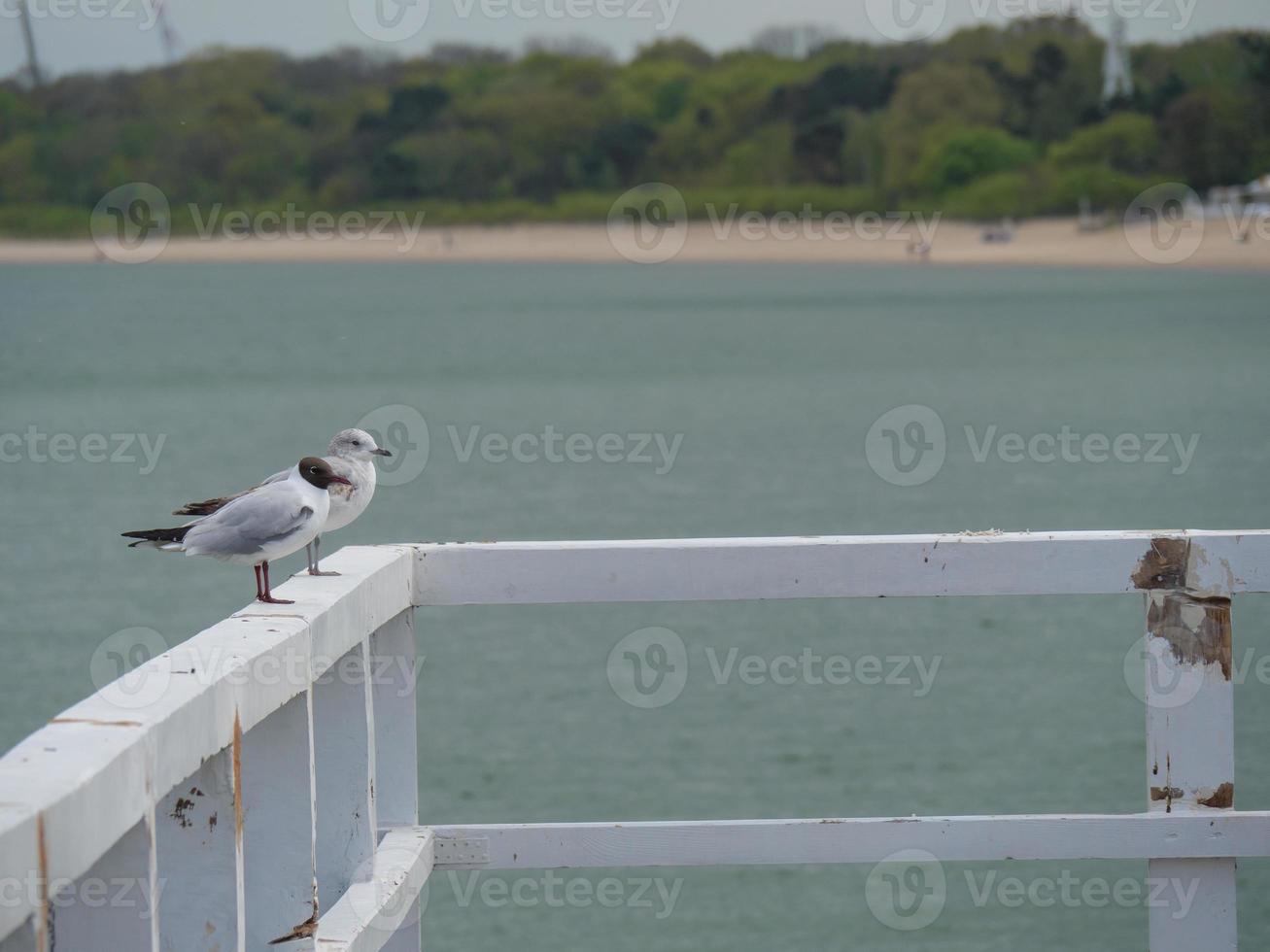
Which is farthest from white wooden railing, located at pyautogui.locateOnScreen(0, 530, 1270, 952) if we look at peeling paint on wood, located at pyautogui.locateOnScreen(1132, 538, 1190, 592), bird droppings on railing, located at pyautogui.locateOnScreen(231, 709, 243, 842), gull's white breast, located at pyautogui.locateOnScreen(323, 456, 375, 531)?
bird droppings on railing, located at pyautogui.locateOnScreen(231, 709, 243, 842)

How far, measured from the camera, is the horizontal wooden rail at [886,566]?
321cm

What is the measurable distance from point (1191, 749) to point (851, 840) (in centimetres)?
60

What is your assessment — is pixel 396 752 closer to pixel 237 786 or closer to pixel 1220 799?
pixel 237 786

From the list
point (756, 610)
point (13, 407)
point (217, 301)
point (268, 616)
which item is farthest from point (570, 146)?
point (268, 616)

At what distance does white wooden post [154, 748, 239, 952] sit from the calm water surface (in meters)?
4.93

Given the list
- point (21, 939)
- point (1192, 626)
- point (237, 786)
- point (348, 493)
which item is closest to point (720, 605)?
point (348, 493)

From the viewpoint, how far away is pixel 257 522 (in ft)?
10.2

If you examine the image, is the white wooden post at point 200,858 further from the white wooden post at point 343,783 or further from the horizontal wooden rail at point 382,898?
the white wooden post at point 343,783

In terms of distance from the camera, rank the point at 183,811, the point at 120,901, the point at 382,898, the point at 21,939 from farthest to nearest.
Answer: the point at 382,898, the point at 183,811, the point at 120,901, the point at 21,939

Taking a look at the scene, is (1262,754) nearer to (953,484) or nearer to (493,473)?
(953,484)

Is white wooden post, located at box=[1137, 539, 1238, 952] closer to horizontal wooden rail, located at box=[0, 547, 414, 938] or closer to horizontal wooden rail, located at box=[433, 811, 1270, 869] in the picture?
horizontal wooden rail, located at box=[433, 811, 1270, 869]

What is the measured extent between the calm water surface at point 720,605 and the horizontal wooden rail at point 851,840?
3747 mm

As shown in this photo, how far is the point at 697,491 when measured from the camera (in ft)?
112

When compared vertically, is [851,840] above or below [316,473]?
below
